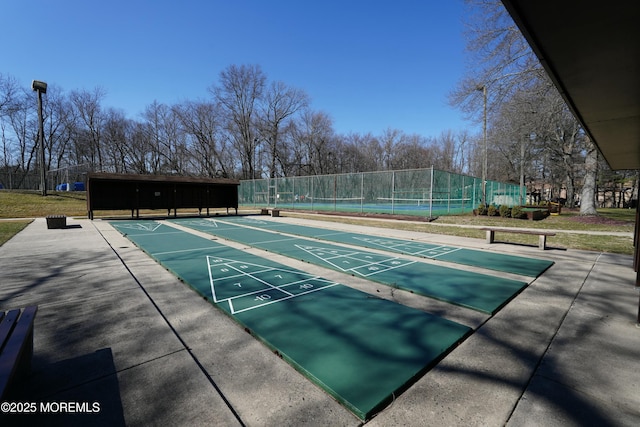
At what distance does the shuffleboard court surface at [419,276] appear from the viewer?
14.9 ft

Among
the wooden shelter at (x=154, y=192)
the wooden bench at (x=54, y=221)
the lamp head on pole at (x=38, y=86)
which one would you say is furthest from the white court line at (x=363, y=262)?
the lamp head on pole at (x=38, y=86)

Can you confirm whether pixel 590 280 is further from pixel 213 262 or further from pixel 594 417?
pixel 213 262

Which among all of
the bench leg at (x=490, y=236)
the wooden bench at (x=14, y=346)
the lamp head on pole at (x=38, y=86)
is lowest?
the bench leg at (x=490, y=236)

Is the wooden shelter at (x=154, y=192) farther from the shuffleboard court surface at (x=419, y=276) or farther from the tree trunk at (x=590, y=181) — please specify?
the tree trunk at (x=590, y=181)

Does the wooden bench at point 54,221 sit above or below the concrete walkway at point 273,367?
above

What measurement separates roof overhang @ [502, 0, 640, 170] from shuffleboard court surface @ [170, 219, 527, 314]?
2.88 m

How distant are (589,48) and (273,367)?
384cm

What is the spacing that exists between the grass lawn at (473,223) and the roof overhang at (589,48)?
734cm

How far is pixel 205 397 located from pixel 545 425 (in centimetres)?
245

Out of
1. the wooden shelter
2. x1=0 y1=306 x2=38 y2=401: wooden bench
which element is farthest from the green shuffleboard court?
the wooden shelter

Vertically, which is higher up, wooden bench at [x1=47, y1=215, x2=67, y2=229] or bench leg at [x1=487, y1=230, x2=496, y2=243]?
wooden bench at [x1=47, y1=215, x2=67, y2=229]

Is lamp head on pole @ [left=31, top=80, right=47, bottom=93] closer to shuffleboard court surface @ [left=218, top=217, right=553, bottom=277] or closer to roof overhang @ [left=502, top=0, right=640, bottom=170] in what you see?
shuffleboard court surface @ [left=218, top=217, right=553, bottom=277]

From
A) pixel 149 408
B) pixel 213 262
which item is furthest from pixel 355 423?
pixel 213 262

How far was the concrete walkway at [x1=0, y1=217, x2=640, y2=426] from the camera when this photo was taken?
210 cm
